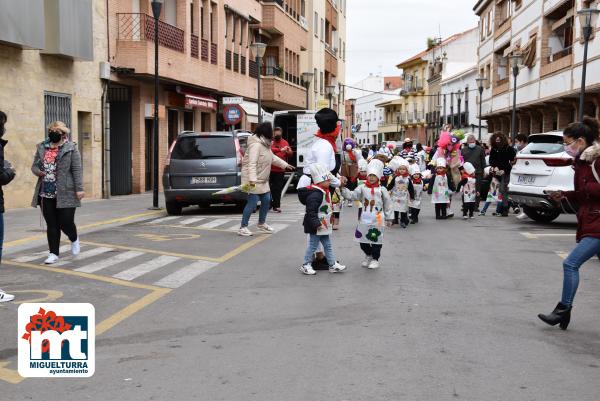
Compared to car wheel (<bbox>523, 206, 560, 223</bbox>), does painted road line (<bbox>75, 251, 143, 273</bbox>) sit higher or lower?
lower

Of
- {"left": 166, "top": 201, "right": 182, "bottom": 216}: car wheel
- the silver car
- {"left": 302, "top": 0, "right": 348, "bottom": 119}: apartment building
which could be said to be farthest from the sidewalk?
{"left": 302, "top": 0, "right": 348, "bottom": 119}: apartment building

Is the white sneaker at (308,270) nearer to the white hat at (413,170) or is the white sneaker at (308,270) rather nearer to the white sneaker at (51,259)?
the white sneaker at (51,259)

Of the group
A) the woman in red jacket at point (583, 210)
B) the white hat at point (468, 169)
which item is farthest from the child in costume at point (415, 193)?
the woman in red jacket at point (583, 210)

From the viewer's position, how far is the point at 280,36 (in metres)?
45.6

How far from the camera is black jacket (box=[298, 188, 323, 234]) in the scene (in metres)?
9.60

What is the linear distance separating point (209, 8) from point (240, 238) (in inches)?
837

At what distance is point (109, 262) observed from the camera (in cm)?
1066

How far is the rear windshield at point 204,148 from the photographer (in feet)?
60.3

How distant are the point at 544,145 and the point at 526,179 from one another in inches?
29.0

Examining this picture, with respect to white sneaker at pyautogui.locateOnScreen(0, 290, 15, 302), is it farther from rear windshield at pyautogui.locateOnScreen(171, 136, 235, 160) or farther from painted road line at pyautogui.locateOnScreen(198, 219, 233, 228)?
rear windshield at pyautogui.locateOnScreen(171, 136, 235, 160)

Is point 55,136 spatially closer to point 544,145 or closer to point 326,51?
point 544,145

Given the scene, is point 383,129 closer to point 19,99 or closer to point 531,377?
point 19,99

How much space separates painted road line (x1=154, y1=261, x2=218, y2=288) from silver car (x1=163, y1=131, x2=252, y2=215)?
755cm
